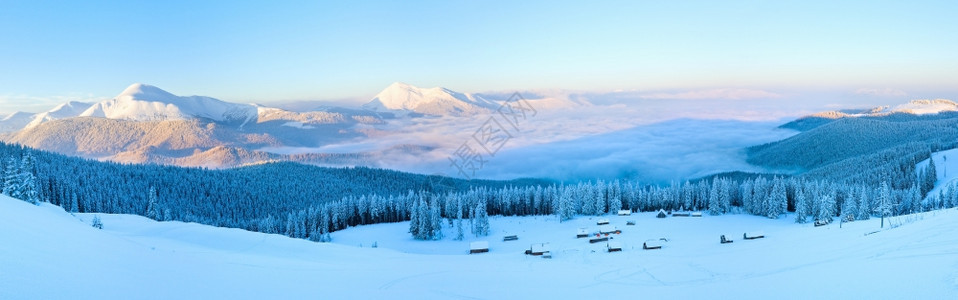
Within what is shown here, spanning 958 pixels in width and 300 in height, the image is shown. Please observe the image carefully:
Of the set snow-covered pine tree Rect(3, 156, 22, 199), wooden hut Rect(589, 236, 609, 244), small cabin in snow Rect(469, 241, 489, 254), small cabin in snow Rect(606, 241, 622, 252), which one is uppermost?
snow-covered pine tree Rect(3, 156, 22, 199)

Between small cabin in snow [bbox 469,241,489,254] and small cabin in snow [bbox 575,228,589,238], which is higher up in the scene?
small cabin in snow [bbox 575,228,589,238]

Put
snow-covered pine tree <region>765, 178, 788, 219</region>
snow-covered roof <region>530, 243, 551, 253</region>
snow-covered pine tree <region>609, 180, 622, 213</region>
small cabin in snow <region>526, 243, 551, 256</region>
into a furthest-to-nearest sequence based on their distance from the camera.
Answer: snow-covered pine tree <region>609, 180, 622, 213</region>
snow-covered pine tree <region>765, 178, 788, 219</region>
snow-covered roof <region>530, 243, 551, 253</region>
small cabin in snow <region>526, 243, 551, 256</region>

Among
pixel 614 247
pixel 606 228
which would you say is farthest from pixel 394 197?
pixel 614 247

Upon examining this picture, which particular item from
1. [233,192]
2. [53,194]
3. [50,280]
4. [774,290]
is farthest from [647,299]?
[233,192]

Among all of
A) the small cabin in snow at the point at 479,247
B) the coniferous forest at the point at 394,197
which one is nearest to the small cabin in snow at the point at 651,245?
the coniferous forest at the point at 394,197

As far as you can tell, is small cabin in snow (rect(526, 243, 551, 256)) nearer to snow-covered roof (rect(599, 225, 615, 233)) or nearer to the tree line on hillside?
snow-covered roof (rect(599, 225, 615, 233))

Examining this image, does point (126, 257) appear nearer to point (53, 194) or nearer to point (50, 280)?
point (50, 280)

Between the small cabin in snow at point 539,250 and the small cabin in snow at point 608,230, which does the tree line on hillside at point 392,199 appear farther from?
the small cabin in snow at point 539,250

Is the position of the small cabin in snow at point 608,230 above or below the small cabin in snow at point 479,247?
above

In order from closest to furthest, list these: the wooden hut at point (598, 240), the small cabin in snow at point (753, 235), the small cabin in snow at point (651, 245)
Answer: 1. the small cabin in snow at point (651, 245)
2. the small cabin in snow at point (753, 235)
3. the wooden hut at point (598, 240)

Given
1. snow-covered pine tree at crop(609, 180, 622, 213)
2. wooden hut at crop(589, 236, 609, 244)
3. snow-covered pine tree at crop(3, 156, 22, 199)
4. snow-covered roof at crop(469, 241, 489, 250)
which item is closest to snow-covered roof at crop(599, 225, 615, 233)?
wooden hut at crop(589, 236, 609, 244)
